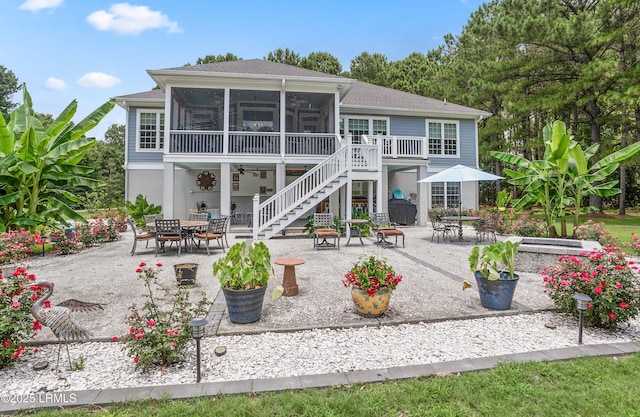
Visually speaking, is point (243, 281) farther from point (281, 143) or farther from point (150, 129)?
point (150, 129)

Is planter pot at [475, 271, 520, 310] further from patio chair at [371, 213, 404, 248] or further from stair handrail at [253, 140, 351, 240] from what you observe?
stair handrail at [253, 140, 351, 240]

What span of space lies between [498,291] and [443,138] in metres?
15.0

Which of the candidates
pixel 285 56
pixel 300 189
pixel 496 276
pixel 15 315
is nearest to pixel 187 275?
pixel 15 315

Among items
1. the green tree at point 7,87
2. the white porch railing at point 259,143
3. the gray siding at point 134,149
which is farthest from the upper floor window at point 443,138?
the green tree at point 7,87

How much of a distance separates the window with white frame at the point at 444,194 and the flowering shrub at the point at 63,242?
53.4 feet

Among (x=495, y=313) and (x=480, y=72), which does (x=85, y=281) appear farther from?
(x=480, y=72)

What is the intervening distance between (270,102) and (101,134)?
179 feet

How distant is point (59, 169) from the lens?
27.5 ft

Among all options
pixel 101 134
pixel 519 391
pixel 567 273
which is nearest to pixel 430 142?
pixel 567 273

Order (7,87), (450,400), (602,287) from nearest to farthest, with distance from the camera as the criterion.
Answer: (450,400)
(602,287)
(7,87)

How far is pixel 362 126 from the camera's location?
16.9 metres

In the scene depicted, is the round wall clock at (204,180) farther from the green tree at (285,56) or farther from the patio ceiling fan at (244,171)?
the green tree at (285,56)

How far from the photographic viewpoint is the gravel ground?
2996mm

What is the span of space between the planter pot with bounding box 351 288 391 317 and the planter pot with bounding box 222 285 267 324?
1.37 meters
